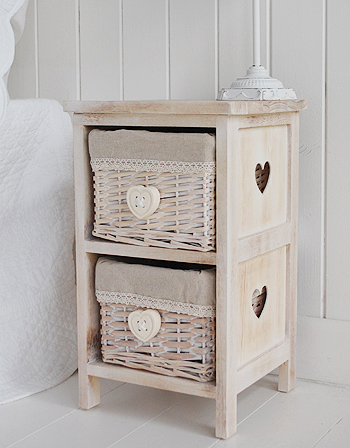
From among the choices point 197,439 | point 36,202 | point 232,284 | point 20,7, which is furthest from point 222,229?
point 20,7

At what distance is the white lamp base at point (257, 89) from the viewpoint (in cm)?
135

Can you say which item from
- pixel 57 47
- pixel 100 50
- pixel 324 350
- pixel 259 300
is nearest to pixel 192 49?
pixel 100 50

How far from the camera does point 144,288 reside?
4.25 feet

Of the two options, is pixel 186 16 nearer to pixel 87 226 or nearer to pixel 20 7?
pixel 20 7

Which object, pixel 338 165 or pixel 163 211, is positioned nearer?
pixel 163 211

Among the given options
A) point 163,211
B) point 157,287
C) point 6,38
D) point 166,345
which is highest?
point 6,38

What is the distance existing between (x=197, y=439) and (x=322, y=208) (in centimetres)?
58

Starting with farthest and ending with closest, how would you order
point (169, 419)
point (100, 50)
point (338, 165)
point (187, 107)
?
point (100, 50), point (338, 165), point (169, 419), point (187, 107)

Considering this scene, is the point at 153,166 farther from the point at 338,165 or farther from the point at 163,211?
the point at 338,165

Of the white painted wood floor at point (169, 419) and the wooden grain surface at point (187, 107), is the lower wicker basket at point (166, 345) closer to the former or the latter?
the white painted wood floor at point (169, 419)

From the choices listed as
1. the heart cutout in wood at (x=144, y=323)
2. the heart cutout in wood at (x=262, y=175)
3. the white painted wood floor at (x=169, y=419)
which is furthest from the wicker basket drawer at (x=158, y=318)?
the heart cutout in wood at (x=262, y=175)

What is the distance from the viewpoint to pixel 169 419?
1.34 metres

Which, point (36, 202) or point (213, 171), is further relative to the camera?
point (36, 202)

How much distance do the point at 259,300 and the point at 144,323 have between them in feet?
0.82
